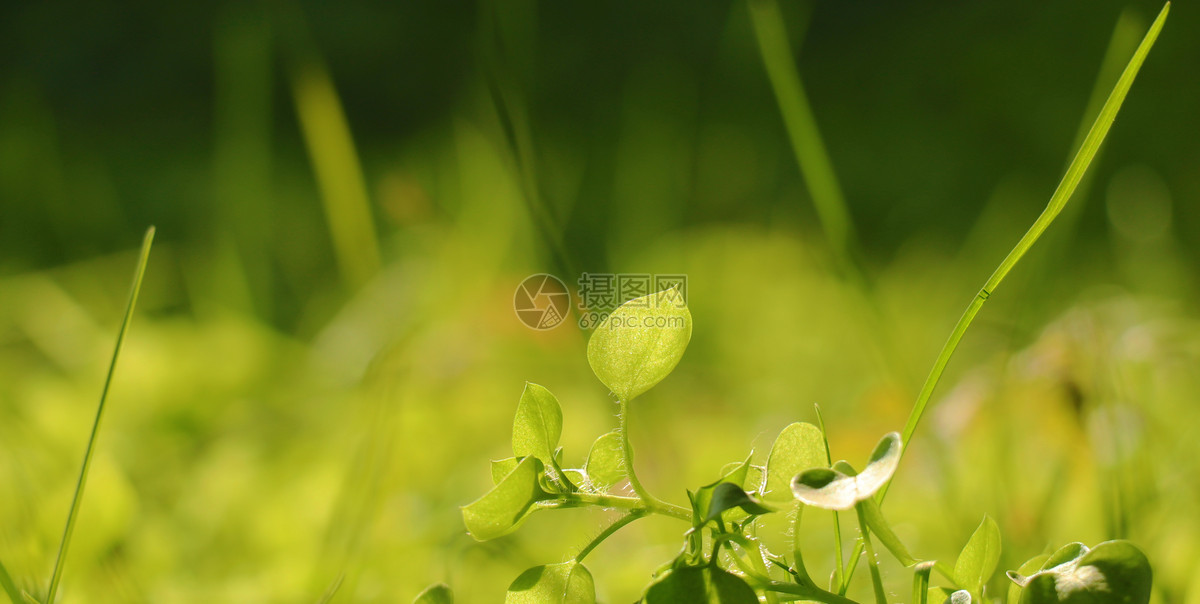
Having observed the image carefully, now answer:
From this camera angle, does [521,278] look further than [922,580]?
Yes

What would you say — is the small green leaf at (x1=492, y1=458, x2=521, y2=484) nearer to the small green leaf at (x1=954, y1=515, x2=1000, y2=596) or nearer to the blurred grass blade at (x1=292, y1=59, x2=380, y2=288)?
the small green leaf at (x1=954, y1=515, x2=1000, y2=596)

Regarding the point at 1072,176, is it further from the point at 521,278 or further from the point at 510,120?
the point at 521,278

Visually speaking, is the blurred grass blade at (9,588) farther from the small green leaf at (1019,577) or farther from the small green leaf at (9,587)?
the small green leaf at (1019,577)

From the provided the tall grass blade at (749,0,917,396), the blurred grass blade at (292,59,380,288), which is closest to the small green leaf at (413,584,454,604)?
the tall grass blade at (749,0,917,396)

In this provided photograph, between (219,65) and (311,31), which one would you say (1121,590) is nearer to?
(219,65)

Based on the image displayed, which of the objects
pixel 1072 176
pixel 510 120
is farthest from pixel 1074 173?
pixel 510 120

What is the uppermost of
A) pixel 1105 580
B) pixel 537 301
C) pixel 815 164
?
pixel 537 301
